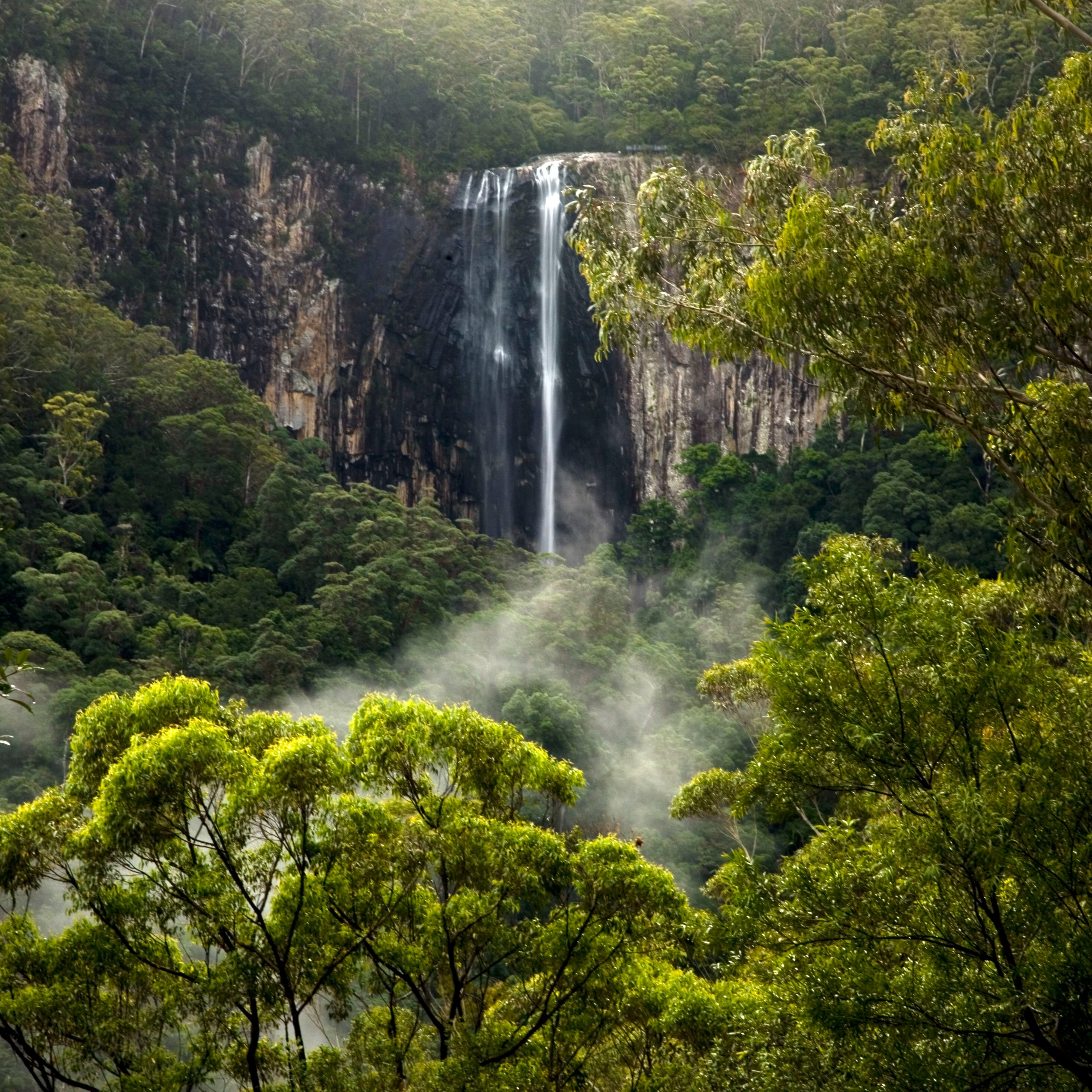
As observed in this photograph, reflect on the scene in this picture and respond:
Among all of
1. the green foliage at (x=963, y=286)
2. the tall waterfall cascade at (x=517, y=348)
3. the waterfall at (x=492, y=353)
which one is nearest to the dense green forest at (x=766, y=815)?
the green foliage at (x=963, y=286)

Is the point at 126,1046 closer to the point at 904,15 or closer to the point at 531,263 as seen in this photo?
the point at 531,263

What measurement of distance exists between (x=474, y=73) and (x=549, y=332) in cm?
1237

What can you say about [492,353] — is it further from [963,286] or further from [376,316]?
[963,286]

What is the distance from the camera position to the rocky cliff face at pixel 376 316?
3881 centimetres

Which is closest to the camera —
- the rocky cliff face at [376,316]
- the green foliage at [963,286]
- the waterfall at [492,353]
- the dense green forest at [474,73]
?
the green foliage at [963,286]

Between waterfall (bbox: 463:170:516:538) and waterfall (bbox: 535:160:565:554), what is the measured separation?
1.01m

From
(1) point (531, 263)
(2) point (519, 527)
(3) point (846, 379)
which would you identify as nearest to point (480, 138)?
(1) point (531, 263)

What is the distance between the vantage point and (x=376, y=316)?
41156 mm

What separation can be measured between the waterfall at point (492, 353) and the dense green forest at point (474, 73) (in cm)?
367

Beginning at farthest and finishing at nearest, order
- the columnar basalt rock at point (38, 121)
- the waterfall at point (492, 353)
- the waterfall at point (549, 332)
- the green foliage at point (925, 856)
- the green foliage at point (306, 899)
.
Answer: the waterfall at point (492, 353) < the waterfall at point (549, 332) < the columnar basalt rock at point (38, 121) < the green foliage at point (306, 899) < the green foliage at point (925, 856)

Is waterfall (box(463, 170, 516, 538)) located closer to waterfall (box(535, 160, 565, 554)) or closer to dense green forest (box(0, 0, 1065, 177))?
waterfall (box(535, 160, 565, 554))

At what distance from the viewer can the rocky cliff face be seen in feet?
127

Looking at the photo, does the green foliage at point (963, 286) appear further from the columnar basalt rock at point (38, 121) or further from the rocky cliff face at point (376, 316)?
the columnar basalt rock at point (38, 121)

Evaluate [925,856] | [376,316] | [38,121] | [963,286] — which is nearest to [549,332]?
[376,316]
